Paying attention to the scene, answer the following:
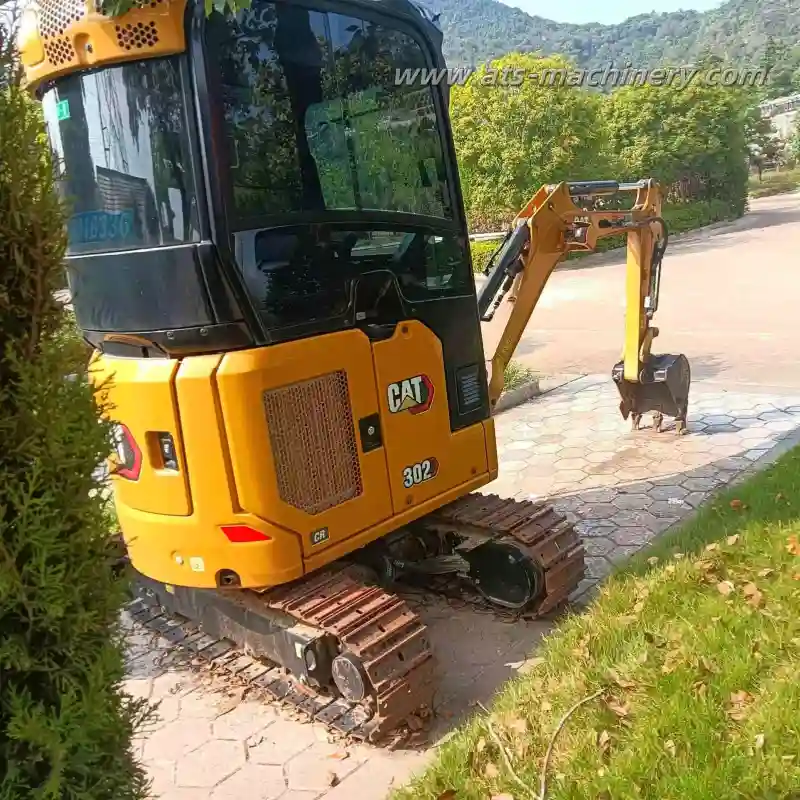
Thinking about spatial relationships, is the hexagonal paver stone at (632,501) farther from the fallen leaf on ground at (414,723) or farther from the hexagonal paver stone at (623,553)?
the fallen leaf on ground at (414,723)

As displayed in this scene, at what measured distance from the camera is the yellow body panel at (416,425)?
4242mm

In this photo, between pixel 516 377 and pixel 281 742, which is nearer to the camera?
pixel 281 742

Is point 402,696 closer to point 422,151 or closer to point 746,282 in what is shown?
point 422,151

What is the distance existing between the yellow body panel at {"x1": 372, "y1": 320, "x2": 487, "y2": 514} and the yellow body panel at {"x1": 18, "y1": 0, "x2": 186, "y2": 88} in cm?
166

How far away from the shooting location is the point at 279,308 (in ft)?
12.3

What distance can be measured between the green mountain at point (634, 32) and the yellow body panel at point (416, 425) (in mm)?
98947

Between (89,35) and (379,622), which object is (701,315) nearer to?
(379,622)

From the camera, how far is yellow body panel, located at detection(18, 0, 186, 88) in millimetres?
3432

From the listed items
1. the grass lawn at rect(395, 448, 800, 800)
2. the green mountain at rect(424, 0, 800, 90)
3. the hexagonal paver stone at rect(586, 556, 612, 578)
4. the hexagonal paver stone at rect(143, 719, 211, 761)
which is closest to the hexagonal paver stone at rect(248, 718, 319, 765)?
the hexagonal paver stone at rect(143, 719, 211, 761)

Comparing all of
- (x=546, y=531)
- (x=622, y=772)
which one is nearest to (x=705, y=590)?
(x=546, y=531)

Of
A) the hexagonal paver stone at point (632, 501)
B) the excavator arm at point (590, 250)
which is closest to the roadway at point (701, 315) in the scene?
the excavator arm at point (590, 250)

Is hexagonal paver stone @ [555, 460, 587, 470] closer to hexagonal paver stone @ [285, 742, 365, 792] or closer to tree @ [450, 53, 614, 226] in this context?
hexagonal paver stone @ [285, 742, 365, 792]

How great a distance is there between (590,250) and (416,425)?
2.73m

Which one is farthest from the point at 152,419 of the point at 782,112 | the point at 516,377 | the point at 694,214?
the point at 782,112
